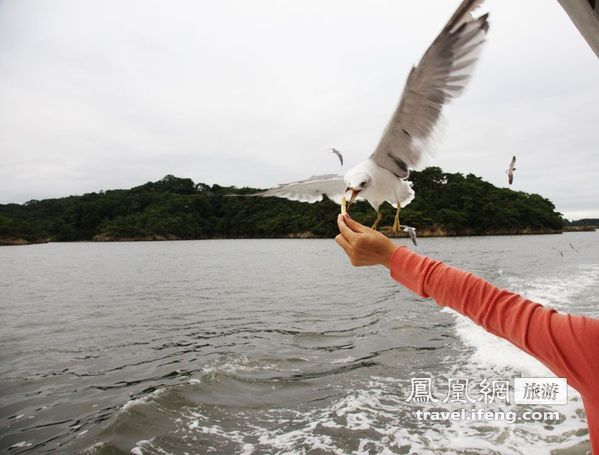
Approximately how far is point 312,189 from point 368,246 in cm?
196

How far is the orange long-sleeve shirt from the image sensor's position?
0.85 metres

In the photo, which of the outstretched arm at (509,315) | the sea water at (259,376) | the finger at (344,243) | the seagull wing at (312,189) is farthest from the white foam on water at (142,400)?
the outstretched arm at (509,315)

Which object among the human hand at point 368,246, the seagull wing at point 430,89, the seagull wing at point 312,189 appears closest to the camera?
the human hand at point 368,246

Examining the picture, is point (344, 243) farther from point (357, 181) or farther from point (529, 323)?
point (357, 181)

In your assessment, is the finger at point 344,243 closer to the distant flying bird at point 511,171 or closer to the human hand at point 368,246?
the human hand at point 368,246

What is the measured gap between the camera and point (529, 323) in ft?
3.00

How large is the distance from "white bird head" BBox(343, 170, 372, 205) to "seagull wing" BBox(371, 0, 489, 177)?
0.34 m

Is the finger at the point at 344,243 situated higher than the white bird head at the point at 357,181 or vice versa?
the white bird head at the point at 357,181

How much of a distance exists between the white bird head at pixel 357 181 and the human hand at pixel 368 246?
2.70ft

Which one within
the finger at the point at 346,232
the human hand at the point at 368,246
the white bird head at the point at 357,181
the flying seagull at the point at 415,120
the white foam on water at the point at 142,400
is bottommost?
the white foam on water at the point at 142,400

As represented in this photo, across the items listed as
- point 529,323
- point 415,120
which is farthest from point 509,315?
point 415,120

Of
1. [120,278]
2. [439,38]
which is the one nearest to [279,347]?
[439,38]

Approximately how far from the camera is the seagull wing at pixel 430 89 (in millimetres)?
1617

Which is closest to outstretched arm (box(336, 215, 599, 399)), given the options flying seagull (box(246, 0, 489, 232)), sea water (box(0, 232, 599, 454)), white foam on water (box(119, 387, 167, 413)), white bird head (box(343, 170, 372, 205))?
flying seagull (box(246, 0, 489, 232))
